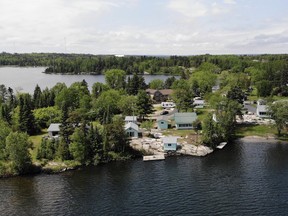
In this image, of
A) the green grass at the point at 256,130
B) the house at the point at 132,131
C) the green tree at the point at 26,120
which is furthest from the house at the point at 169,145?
the green tree at the point at 26,120

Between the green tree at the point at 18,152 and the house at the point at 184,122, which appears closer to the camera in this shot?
the green tree at the point at 18,152

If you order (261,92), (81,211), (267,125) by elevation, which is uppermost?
(261,92)

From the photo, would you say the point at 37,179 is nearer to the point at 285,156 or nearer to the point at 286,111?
the point at 285,156

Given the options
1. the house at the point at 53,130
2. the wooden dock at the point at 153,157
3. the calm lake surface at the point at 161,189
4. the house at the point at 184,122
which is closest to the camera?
the calm lake surface at the point at 161,189

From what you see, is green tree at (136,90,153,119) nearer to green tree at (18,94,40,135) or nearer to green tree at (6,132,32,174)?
green tree at (18,94,40,135)

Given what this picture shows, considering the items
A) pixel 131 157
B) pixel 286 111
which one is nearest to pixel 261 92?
pixel 286 111

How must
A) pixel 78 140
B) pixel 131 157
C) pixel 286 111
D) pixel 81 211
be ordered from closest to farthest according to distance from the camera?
pixel 81 211, pixel 78 140, pixel 131 157, pixel 286 111

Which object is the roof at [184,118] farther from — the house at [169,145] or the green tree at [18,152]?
the green tree at [18,152]

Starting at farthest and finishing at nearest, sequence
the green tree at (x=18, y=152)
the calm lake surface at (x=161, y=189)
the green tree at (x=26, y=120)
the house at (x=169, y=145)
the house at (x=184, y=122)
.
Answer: the house at (x=184, y=122), the green tree at (x=26, y=120), the house at (x=169, y=145), the green tree at (x=18, y=152), the calm lake surface at (x=161, y=189)

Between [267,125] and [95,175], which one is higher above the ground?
[267,125]
